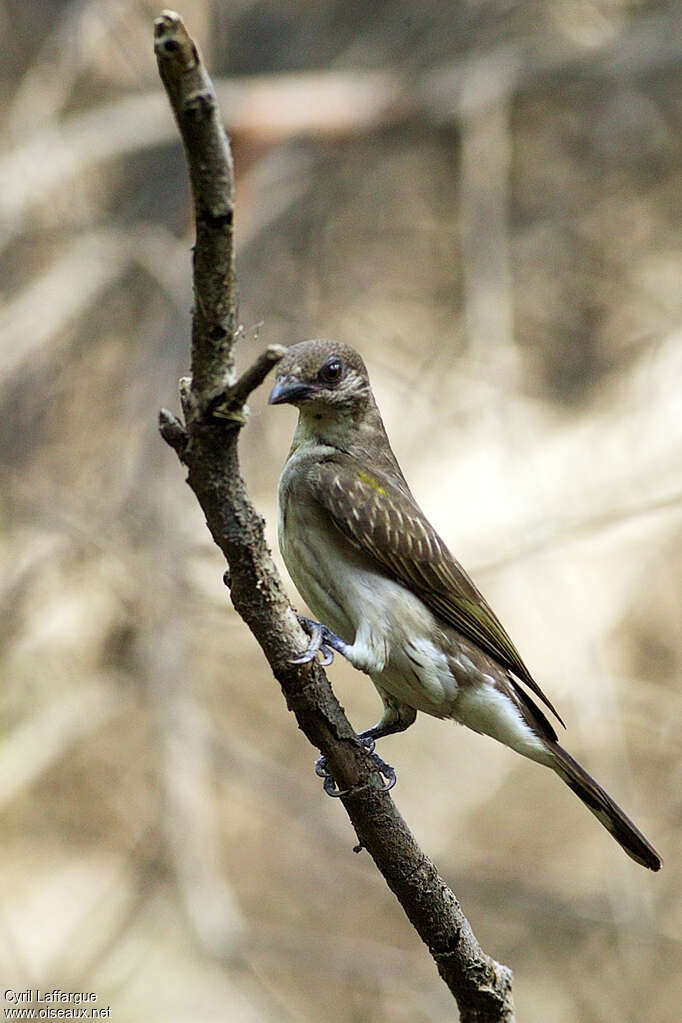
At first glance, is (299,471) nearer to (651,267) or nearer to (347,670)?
(347,670)

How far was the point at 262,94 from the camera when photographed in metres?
7.62

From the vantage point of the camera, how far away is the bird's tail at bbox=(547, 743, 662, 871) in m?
2.87

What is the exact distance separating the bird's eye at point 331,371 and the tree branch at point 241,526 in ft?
3.39

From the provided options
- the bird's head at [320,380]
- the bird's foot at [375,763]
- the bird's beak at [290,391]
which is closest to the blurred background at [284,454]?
the bird's head at [320,380]

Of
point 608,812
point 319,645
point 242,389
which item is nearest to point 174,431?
point 242,389

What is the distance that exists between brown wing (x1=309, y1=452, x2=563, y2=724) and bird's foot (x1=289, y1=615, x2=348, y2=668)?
14.1 inches

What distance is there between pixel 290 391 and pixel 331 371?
173mm

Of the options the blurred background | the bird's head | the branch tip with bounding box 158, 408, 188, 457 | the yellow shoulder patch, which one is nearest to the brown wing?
the yellow shoulder patch

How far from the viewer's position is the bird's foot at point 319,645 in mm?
2137

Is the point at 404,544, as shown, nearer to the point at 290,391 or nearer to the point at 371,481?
the point at 371,481

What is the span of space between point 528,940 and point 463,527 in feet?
8.48

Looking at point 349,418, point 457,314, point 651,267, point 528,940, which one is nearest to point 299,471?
point 349,418

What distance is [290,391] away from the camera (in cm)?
290

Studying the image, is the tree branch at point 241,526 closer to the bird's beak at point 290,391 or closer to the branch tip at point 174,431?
the branch tip at point 174,431
